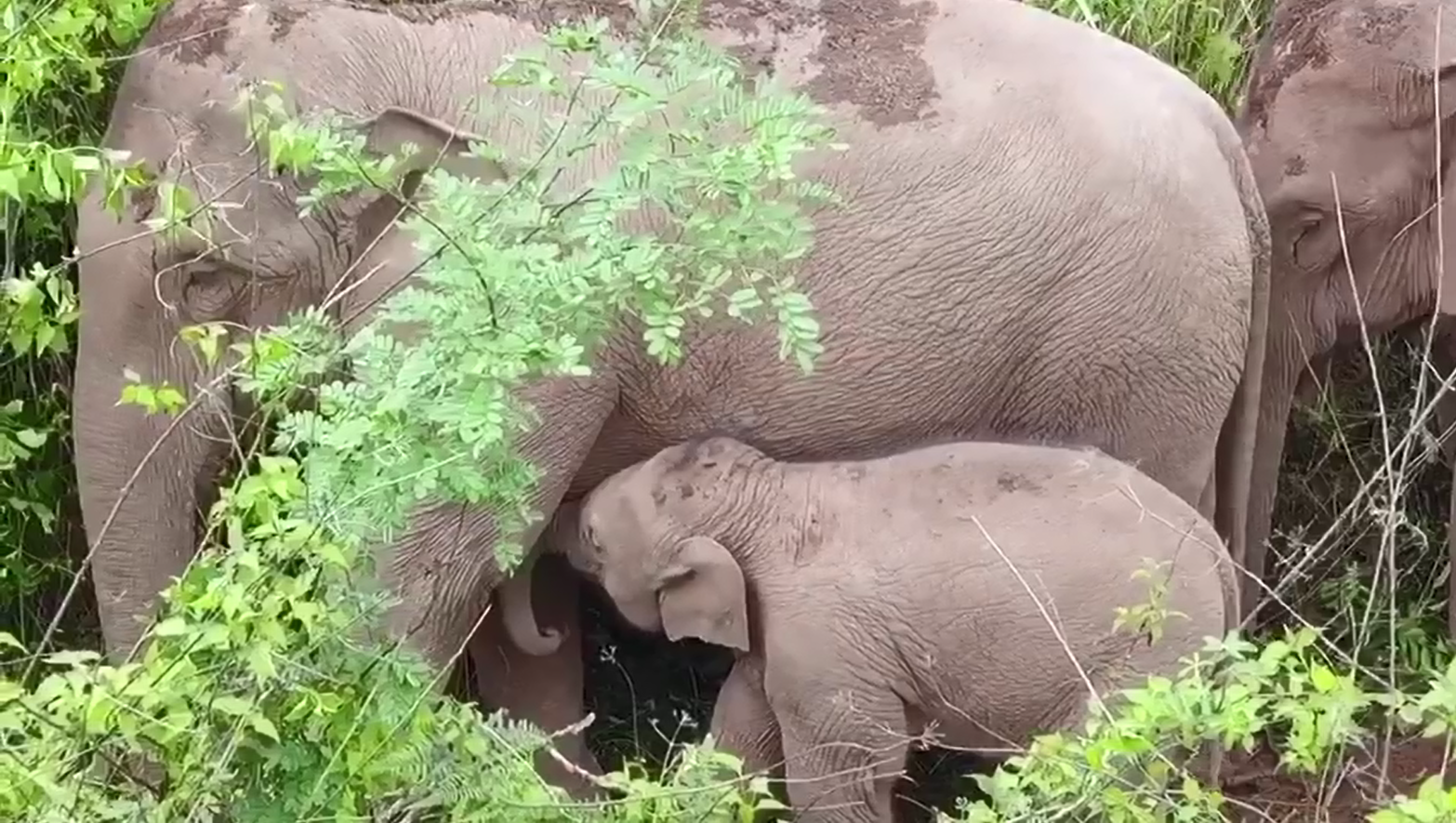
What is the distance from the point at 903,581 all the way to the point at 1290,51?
0.86 metres

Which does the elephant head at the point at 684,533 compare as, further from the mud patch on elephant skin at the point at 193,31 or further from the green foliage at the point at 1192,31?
the green foliage at the point at 1192,31

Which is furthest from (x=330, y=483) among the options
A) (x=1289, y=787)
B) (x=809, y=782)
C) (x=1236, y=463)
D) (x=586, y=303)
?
(x=1289, y=787)

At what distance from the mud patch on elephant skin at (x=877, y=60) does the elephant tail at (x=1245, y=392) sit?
35 centimetres

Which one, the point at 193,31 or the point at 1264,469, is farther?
the point at 1264,469

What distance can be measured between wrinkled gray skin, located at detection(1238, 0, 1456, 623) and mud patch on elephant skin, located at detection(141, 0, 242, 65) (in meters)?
1.17

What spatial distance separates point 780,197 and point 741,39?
0.73 ft

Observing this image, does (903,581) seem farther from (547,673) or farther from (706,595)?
(547,673)

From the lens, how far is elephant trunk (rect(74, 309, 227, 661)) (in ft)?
5.88

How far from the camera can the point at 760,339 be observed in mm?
1812

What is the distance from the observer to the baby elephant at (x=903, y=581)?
5.79ft

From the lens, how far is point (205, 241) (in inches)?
67.3

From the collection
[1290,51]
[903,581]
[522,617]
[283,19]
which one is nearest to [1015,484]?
[903,581]

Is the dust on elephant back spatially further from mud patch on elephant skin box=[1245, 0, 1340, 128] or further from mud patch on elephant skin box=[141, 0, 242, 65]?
mud patch on elephant skin box=[1245, 0, 1340, 128]

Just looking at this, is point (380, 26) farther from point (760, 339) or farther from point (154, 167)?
point (760, 339)
